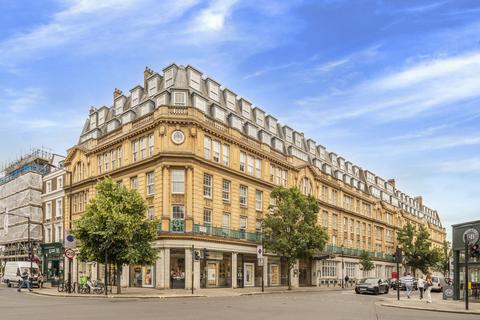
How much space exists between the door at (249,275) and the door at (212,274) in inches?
184

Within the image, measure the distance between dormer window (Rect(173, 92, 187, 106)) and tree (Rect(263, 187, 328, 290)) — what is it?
13.4m

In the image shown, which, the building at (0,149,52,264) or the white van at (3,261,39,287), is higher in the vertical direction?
the building at (0,149,52,264)

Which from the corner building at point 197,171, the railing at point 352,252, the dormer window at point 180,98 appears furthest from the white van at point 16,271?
the railing at point 352,252

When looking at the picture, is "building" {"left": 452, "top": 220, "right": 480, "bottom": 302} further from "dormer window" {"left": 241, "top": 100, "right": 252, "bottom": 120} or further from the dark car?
"dormer window" {"left": 241, "top": 100, "right": 252, "bottom": 120}

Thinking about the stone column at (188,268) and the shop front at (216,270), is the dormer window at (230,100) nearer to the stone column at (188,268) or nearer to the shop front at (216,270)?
the shop front at (216,270)

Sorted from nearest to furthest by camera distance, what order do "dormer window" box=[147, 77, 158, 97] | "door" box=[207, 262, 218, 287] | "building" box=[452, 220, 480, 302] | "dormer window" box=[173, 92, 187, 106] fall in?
1. "building" box=[452, 220, 480, 302]
2. "door" box=[207, 262, 218, 287]
3. "dormer window" box=[173, 92, 187, 106]
4. "dormer window" box=[147, 77, 158, 97]

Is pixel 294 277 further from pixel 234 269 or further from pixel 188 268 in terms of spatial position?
pixel 188 268

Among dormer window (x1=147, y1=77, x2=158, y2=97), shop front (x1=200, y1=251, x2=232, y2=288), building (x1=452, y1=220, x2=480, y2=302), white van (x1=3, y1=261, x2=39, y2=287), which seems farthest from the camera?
white van (x1=3, y1=261, x2=39, y2=287)

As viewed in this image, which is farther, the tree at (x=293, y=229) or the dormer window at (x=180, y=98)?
the tree at (x=293, y=229)

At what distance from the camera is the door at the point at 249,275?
48.5m

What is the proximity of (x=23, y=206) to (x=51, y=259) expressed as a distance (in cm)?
986

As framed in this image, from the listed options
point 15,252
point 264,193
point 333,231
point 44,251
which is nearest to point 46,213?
point 44,251

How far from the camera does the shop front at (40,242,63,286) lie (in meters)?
60.2

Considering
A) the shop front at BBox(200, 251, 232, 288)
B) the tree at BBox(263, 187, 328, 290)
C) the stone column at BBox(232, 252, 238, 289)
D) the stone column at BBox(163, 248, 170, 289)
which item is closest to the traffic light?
the tree at BBox(263, 187, 328, 290)
